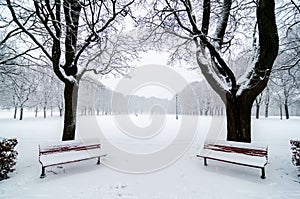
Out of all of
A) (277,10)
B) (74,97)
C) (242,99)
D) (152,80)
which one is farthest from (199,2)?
(74,97)

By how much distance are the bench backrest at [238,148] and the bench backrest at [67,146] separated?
3.99 metres

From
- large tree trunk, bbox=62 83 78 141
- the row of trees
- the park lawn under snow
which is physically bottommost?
the park lawn under snow

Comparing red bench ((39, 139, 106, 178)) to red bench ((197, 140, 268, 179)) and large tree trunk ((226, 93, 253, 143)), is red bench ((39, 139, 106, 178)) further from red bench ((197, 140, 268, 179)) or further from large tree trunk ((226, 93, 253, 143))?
large tree trunk ((226, 93, 253, 143))

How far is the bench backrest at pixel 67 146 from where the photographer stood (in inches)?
220

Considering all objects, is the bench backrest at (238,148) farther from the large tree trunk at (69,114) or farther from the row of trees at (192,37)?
the large tree trunk at (69,114)

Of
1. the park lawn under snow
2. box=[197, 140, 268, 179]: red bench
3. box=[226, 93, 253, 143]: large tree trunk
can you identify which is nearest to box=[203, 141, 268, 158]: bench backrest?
box=[197, 140, 268, 179]: red bench

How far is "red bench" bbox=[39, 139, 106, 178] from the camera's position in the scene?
5484 mm

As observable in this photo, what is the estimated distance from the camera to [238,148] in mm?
5770

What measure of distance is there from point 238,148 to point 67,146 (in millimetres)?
5200

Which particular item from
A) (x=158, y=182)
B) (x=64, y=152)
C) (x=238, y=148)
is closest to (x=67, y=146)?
(x=64, y=152)

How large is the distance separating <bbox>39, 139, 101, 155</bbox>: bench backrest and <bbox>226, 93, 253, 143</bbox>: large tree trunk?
4816 mm

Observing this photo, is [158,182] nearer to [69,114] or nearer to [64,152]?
[64,152]

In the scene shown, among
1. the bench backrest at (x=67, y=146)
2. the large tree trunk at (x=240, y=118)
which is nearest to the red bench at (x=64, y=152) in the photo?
the bench backrest at (x=67, y=146)

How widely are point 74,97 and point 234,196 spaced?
260 inches
